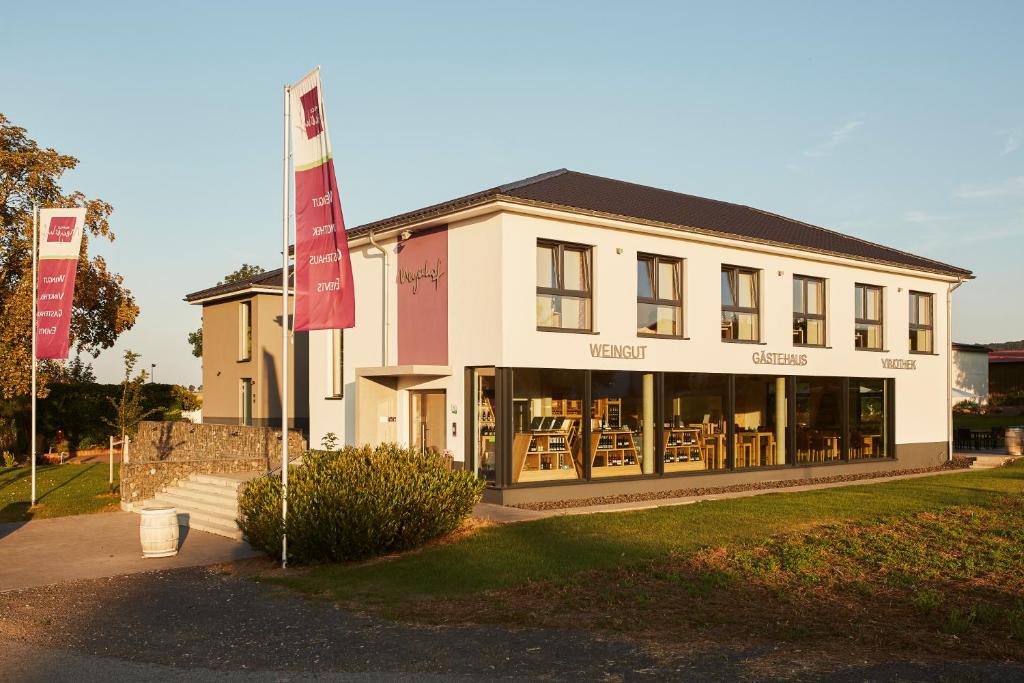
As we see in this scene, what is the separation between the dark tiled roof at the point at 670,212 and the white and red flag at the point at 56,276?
5558mm

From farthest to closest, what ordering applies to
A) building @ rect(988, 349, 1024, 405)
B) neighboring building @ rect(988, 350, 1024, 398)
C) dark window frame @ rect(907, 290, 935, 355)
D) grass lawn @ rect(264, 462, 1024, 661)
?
1. neighboring building @ rect(988, 350, 1024, 398)
2. building @ rect(988, 349, 1024, 405)
3. dark window frame @ rect(907, 290, 935, 355)
4. grass lawn @ rect(264, 462, 1024, 661)

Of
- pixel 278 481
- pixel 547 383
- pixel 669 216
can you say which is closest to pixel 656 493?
pixel 547 383

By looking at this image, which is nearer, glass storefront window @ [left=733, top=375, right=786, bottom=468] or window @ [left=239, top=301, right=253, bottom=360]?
glass storefront window @ [left=733, top=375, right=786, bottom=468]

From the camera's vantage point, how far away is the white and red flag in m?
19.4

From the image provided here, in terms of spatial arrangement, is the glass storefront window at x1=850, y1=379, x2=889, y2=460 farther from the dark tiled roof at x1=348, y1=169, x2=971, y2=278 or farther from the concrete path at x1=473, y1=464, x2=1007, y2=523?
the dark tiled roof at x1=348, y1=169, x2=971, y2=278

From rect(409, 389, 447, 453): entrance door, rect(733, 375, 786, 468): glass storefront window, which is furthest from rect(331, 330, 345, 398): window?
rect(733, 375, 786, 468): glass storefront window

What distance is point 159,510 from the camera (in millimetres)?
13484

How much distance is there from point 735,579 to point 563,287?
8.30 meters

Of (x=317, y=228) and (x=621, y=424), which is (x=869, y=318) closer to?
(x=621, y=424)

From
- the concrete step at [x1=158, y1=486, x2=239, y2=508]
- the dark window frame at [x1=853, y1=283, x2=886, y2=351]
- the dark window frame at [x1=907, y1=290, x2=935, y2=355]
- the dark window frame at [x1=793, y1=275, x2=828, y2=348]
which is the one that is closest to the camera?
the concrete step at [x1=158, y1=486, x2=239, y2=508]

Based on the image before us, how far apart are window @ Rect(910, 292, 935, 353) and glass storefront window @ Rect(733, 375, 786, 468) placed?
5.72m

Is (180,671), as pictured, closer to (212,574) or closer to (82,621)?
(82,621)

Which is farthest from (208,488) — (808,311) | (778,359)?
(808,311)

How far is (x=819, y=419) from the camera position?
2306 cm
